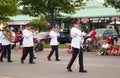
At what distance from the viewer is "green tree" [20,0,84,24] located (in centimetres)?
3950

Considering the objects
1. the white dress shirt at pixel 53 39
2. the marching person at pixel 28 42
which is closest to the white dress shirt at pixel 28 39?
the marching person at pixel 28 42

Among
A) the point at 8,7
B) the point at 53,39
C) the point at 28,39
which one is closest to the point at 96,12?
the point at 8,7

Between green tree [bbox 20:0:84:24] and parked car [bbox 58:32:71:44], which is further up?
green tree [bbox 20:0:84:24]

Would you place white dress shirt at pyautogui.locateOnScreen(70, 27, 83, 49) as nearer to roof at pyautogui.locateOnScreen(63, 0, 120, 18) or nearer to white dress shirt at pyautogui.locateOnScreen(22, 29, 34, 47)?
white dress shirt at pyautogui.locateOnScreen(22, 29, 34, 47)

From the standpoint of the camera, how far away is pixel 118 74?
14523 millimetres

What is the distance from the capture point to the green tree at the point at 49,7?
39.5 metres

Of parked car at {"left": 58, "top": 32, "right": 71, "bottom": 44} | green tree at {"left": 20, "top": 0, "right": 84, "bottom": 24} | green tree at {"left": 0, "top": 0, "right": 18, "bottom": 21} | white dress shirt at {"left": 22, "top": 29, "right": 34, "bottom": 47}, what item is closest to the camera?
white dress shirt at {"left": 22, "top": 29, "right": 34, "bottom": 47}

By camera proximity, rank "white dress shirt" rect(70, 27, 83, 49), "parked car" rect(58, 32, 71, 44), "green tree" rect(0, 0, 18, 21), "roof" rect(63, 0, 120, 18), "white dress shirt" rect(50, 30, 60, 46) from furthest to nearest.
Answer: "roof" rect(63, 0, 120, 18) < "green tree" rect(0, 0, 18, 21) < "parked car" rect(58, 32, 71, 44) < "white dress shirt" rect(50, 30, 60, 46) < "white dress shirt" rect(70, 27, 83, 49)

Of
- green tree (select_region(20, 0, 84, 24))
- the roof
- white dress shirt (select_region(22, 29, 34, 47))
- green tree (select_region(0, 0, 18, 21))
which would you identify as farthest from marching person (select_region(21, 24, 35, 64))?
the roof

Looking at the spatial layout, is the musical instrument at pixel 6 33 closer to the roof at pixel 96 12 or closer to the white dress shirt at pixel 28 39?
the white dress shirt at pixel 28 39

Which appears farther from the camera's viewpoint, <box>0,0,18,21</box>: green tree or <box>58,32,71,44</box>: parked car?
<box>0,0,18,21</box>: green tree

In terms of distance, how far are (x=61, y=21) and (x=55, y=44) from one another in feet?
144

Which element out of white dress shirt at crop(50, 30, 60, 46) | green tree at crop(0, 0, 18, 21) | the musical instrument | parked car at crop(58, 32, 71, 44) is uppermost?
green tree at crop(0, 0, 18, 21)

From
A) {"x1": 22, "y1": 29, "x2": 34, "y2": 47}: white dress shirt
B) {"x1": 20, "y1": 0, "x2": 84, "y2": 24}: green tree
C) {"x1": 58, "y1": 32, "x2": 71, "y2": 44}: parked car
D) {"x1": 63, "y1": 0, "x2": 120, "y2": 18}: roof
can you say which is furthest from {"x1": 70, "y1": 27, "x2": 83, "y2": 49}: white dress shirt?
{"x1": 63, "y1": 0, "x2": 120, "y2": 18}: roof
